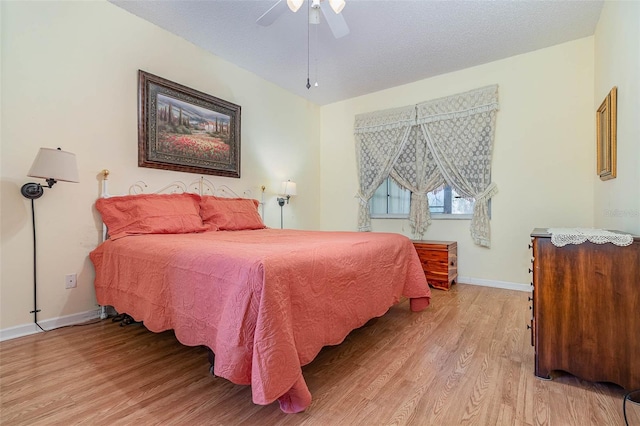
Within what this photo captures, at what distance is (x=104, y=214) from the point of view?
240 centimetres

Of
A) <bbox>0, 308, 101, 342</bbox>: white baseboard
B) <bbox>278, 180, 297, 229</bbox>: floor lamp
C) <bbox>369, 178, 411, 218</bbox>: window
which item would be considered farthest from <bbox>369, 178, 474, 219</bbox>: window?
<bbox>0, 308, 101, 342</bbox>: white baseboard

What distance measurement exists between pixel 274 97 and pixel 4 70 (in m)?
2.77

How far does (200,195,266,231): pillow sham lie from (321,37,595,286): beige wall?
2.40 meters

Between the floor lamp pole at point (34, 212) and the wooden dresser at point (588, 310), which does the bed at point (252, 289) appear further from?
the wooden dresser at point (588, 310)

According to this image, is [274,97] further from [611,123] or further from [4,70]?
[611,123]

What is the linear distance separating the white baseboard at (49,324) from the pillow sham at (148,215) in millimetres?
710

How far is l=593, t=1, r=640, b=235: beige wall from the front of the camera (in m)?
1.75

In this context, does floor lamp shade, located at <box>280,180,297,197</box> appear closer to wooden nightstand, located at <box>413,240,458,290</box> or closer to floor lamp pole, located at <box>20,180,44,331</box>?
wooden nightstand, located at <box>413,240,458,290</box>

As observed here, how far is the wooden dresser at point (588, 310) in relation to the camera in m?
1.42

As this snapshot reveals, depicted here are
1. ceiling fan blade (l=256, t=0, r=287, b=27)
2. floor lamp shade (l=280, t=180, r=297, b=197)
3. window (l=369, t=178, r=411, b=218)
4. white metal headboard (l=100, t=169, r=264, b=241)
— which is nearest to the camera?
ceiling fan blade (l=256, t=0, r=287, b=27)

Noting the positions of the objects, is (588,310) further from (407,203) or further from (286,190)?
(286,190)

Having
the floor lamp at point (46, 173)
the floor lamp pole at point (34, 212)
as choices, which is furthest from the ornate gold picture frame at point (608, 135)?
the floor lamp pole at point (34, 212)

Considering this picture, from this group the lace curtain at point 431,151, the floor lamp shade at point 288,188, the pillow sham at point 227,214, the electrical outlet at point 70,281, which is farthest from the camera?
the floor lamp shade at point 288,188

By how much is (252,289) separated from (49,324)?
A: 2.13m
